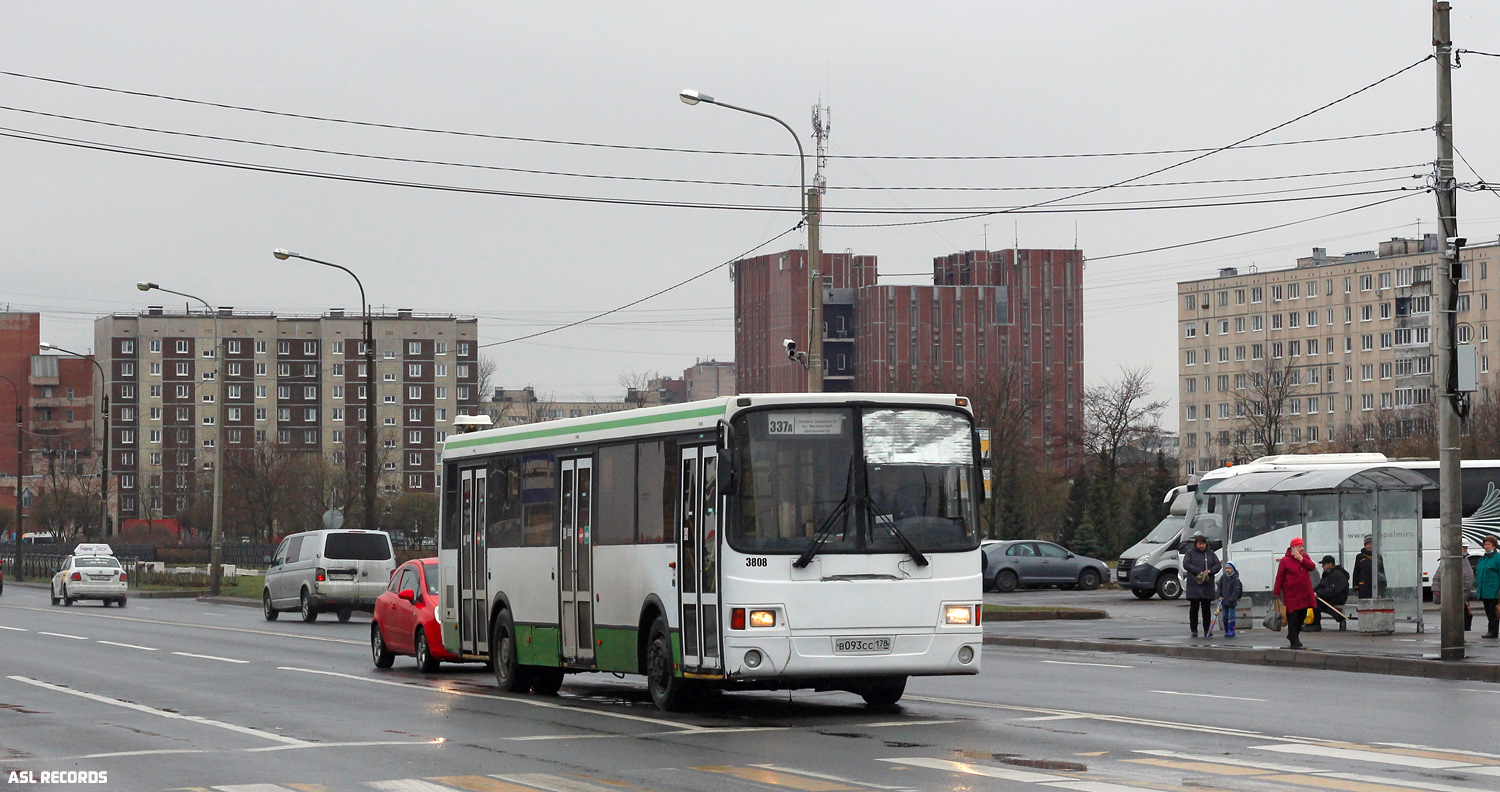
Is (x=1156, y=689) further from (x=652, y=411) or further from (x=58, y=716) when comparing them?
(x=58, y=716)

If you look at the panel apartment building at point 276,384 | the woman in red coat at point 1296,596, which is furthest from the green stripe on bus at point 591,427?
the panel apartment building at point 276,384

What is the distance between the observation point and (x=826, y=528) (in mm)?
15867

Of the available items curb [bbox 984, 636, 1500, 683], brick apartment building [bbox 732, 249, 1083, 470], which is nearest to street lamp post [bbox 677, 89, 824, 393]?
curb [bbox 984, 636, 1500, 683]

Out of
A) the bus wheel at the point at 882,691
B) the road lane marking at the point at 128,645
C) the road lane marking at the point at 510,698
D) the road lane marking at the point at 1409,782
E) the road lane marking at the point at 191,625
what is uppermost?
the road lane marking at the point at 1409,782

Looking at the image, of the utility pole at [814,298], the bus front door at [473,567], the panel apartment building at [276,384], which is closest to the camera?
the bus front door at [473,567]

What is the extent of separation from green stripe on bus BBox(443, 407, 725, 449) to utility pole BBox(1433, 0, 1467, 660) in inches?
457

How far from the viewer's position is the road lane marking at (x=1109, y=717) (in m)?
14.6

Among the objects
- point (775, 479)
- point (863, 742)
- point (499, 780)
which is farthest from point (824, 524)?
point (499, 780)

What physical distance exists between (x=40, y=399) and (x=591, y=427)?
15814cm

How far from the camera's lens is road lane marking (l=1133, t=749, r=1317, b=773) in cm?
1180

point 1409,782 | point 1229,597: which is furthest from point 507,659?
point 1229,597

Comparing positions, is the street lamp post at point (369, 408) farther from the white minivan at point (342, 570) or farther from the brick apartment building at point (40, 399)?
the brick apartment building at point (40, 399)

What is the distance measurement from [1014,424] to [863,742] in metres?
71.1

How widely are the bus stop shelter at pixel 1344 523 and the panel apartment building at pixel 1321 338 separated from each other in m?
95.7
